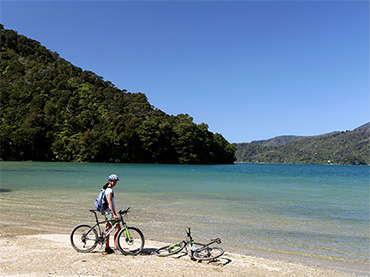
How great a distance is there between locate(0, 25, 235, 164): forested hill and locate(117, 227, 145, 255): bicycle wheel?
296ft

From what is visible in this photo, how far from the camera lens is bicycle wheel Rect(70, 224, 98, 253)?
775 centimetres

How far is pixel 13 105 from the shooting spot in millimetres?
99125

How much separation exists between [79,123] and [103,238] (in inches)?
4032

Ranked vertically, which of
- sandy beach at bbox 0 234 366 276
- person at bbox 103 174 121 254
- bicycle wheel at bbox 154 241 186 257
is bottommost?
sandy beach at bbox 0 234 366 276

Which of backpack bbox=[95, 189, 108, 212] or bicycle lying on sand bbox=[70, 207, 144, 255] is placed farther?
bicycle lying on sand bbox=[70, 207, 144, 255]

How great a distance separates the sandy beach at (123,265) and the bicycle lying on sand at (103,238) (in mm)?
184

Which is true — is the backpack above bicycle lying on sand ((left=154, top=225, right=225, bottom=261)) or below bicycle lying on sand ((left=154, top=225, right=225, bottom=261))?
above

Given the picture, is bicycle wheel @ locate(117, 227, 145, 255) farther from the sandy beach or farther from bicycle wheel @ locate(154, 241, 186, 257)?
bicycle wheel @ locate(154, 241, 186, 257)

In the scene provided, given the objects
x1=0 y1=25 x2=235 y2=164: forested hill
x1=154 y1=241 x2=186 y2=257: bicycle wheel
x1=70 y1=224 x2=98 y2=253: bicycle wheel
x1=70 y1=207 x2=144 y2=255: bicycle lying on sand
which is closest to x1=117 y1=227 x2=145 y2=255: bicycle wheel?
x1=70 y1=207 x2=144 y2=255: bicycle lying on sand

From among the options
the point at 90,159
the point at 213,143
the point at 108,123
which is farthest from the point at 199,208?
the point at 213,143

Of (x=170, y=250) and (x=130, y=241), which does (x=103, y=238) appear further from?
(x=170, y=250)

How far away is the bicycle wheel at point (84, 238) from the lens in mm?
7748

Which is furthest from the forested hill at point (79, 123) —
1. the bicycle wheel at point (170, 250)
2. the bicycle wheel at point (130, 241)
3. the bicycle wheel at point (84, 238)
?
the bicycle wheel at point (170, 250)

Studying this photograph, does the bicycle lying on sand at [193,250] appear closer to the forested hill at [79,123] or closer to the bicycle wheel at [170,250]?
the bicycle wheel at [170,250]
